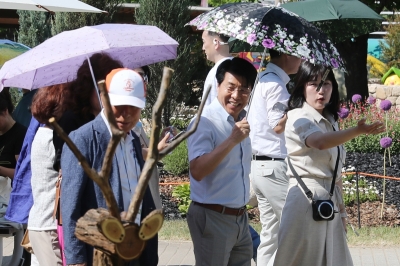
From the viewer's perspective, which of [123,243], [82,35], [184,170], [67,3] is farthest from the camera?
[184,170]

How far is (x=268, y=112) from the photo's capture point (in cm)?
538

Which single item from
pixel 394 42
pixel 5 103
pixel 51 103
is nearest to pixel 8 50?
pixel 5 103

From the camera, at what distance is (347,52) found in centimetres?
1805

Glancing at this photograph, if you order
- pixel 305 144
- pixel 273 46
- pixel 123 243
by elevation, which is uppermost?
pixel 273 46

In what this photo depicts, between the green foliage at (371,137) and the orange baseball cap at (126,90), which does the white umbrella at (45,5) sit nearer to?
the orange baseball cap at (126,90)

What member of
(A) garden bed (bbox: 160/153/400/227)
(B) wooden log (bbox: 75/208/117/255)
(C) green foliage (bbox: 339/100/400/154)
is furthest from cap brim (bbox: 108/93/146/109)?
(C) green foliage (bbox: 339/100/400/154)

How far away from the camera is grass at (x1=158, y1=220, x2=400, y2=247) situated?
774cm

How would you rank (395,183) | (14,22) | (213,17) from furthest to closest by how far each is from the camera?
(14,22)
(395,183)
(213,17)

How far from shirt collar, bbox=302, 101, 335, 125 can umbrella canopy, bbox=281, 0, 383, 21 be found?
6.57ft

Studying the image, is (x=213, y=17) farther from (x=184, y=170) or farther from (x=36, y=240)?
(x=184, y=170)

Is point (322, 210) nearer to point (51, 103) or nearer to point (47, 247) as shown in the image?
point (47, 247)

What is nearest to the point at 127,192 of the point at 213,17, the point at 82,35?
the point at 82,35

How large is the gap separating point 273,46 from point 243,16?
1.36 feet

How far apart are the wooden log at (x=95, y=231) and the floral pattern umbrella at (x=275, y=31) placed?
90.4 inches
